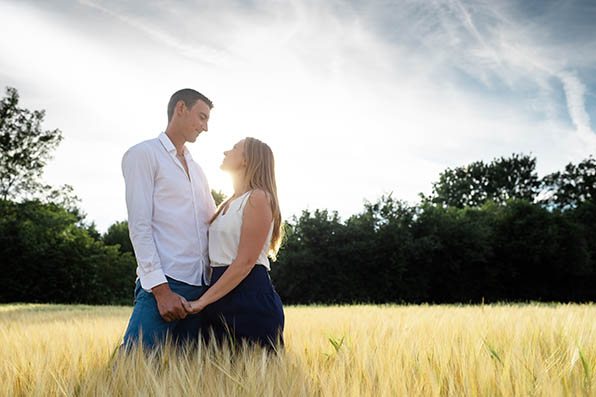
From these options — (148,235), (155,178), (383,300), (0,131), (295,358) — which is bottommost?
(383,300)

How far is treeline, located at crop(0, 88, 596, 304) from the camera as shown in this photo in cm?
2089

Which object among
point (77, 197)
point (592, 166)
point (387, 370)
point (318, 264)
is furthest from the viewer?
point (592, 166)

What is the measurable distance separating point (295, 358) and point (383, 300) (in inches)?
769

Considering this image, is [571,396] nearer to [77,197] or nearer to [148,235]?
[148,235]

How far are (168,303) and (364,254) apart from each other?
18861 mm

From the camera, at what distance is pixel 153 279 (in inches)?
111

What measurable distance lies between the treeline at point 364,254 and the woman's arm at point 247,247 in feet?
53.4

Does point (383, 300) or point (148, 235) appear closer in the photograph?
point (148, 235)

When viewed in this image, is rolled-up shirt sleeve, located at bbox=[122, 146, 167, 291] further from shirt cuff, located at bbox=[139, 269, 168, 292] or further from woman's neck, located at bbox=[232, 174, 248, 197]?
woman's neck, located at bbox=[232, 174, 248, 197]

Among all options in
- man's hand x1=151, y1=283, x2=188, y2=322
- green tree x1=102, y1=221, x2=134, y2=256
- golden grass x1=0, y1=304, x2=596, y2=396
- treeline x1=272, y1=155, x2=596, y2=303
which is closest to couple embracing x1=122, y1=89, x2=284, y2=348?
man's hand x1=151, y1=283, x2=188, y2=322

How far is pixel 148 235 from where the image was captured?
9.68 feet

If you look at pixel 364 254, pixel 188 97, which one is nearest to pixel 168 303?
pixel 188 97

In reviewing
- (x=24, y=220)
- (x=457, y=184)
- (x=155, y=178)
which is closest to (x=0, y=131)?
(x=24, y=220)

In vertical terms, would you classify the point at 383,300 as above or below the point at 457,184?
below
